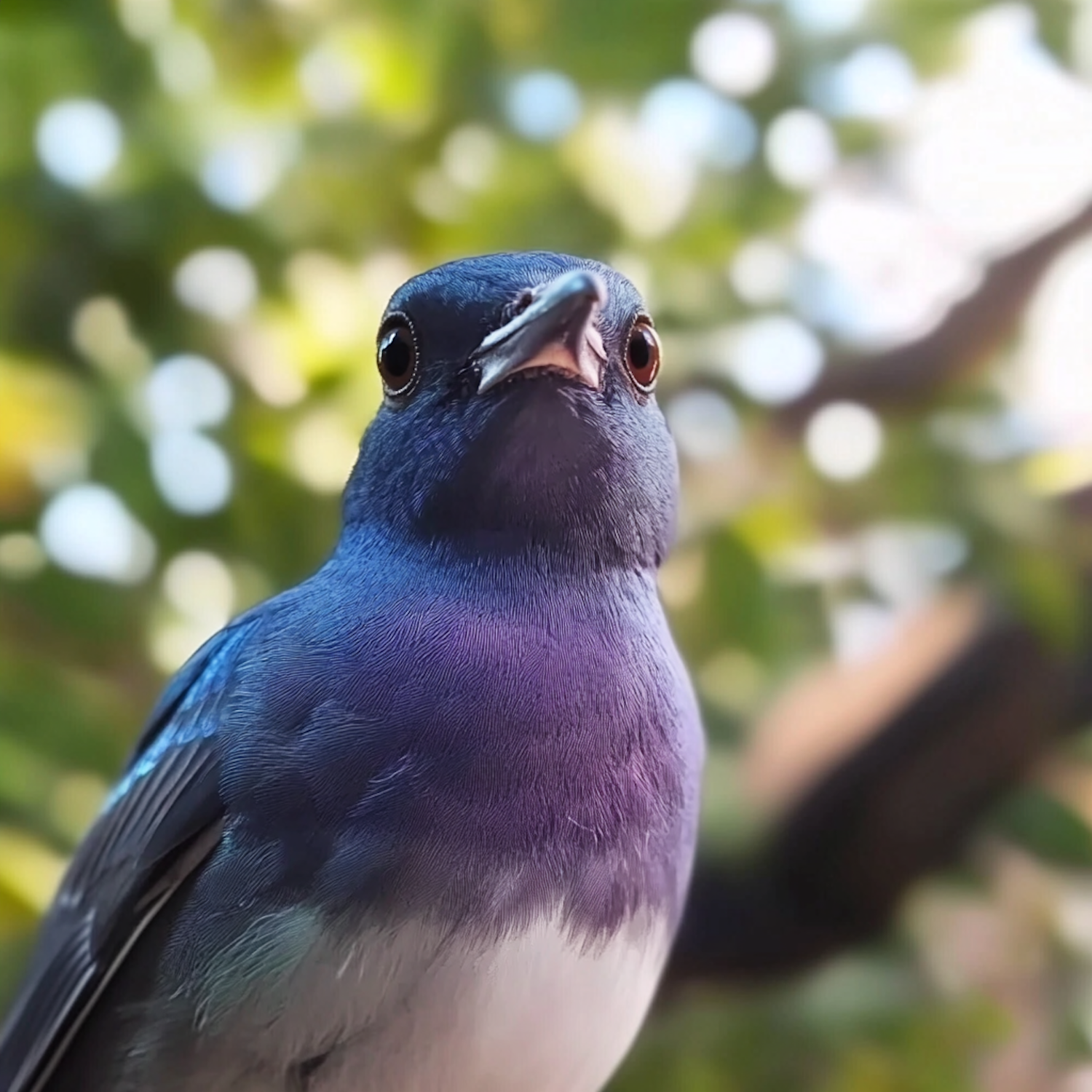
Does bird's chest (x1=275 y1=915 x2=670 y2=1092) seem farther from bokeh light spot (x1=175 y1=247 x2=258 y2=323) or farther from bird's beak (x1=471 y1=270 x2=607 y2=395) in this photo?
bokeh light spot (x1=175 y1=247 x2=258 y2=323)

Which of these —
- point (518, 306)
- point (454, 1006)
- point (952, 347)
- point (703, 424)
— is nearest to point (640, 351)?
point (518, 306)

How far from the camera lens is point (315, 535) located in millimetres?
1292

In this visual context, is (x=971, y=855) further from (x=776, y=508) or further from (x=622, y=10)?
(x=622, y=10)

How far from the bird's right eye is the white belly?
35cm

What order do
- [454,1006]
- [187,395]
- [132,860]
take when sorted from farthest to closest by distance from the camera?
[187,395] < [132,860] < [454,1006]

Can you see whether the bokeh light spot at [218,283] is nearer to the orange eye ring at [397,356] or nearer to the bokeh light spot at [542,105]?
the bokeh light spot at [542,105]

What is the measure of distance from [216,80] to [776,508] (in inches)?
34.1

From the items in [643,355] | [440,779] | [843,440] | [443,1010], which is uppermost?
[643,355]

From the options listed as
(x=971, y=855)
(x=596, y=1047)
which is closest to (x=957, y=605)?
(x=971, y=855)

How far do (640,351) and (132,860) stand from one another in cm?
46

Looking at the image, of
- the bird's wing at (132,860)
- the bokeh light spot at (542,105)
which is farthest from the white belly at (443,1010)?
the bokeh light spot at (542,105)

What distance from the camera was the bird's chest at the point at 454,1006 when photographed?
1.89 ft

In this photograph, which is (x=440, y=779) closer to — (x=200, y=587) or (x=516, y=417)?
(x=516, y=417)

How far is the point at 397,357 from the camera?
0.73 metres
